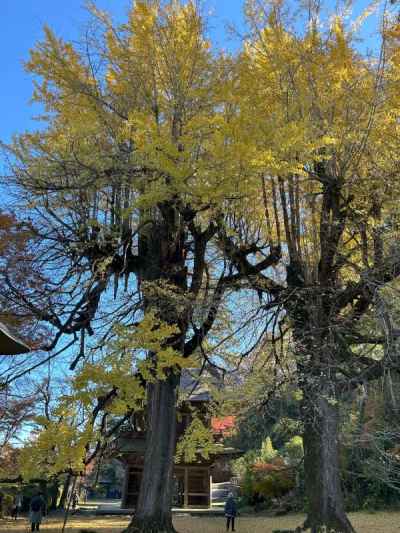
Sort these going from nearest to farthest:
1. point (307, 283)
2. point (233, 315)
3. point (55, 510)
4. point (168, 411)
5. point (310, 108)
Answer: point (310, 108) < point (307, 283) < point (168, 411) < point (233, 315) < point (55, 510)

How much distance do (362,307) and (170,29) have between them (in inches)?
266

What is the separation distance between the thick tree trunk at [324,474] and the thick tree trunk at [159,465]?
274cm

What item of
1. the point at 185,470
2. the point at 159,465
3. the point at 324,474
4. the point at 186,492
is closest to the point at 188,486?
the point at 186,492

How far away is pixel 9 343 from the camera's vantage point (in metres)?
3.40

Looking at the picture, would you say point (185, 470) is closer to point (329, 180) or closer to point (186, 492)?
point (186, 492)

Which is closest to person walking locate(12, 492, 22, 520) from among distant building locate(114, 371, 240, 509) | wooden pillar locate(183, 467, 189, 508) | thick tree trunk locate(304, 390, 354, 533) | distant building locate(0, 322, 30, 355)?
distant building locate(114, 371, 240, 509)

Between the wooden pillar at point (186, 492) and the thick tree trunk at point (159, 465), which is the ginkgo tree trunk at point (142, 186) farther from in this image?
the wooden pillar at point (186, 492)

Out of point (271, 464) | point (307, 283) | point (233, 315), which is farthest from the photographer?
point (271, 464)

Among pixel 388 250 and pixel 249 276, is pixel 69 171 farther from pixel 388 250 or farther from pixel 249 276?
pixel 388 250

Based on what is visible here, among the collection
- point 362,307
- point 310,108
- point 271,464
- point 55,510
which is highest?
point 310,108

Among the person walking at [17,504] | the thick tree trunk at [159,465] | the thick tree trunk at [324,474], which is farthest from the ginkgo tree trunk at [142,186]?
the person walking at [17,504]

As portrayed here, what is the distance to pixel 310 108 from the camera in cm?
864

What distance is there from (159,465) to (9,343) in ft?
23.4

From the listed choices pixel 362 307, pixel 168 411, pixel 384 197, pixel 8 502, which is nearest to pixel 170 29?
pixel 384 197
